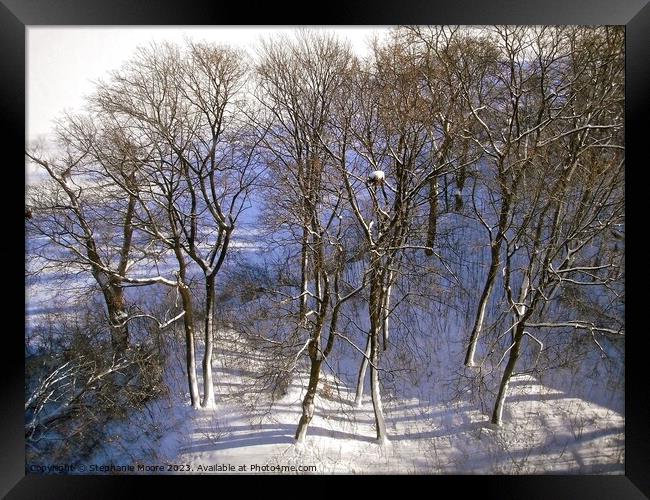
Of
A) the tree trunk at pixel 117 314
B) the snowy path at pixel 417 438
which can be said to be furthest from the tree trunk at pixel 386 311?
the tree trunk at pixel 117 314

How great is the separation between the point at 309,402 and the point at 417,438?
1.13 m

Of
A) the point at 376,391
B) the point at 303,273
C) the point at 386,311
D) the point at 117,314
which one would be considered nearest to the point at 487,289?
the point at 386,311

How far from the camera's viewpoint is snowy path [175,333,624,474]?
346 centimetres

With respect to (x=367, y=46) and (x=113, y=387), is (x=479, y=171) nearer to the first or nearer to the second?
(x=367, y=46)

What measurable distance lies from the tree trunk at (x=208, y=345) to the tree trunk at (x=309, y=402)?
0.91 metres

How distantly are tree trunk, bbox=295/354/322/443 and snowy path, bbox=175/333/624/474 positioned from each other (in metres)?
0.06

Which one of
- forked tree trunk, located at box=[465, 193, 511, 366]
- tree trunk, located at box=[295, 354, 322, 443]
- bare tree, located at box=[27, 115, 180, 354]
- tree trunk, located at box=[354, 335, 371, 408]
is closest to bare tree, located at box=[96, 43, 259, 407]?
bare tree, located at box=[27, 115, 180, 354]

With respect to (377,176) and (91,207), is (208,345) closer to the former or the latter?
(91,207)

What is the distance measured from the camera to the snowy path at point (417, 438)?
3.46 m

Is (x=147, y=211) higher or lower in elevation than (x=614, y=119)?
lower

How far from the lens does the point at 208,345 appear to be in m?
3.52
